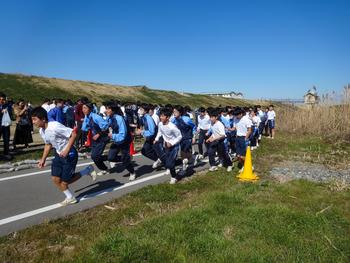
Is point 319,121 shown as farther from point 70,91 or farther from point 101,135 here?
point 70,91

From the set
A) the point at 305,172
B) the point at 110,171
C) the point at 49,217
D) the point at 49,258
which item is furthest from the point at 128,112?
the point at 49,258

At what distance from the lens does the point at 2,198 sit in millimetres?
6812

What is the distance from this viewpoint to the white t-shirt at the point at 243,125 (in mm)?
9797

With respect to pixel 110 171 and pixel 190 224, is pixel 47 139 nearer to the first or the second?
pixel 190 224

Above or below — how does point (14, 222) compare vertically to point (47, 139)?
below

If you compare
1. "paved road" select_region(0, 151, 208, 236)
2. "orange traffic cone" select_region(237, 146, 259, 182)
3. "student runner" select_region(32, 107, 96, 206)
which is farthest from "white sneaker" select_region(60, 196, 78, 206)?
"orange traffic cone" select_region(237, 146, 259, 182)

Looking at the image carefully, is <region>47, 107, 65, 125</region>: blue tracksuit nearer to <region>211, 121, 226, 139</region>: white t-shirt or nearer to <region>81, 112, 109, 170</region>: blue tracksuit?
<region>81, 112, 109, 170</region>: blue tracksuit

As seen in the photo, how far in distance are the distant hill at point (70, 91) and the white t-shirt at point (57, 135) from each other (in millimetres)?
28509

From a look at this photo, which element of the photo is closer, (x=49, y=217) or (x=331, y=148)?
(x=49, y=217)

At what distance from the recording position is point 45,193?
7.19m

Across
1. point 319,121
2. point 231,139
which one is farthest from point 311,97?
point 231,139

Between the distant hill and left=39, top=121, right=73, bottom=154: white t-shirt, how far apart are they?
28.5 m

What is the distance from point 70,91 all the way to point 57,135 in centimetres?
3599

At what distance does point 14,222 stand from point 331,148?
45.6ft
